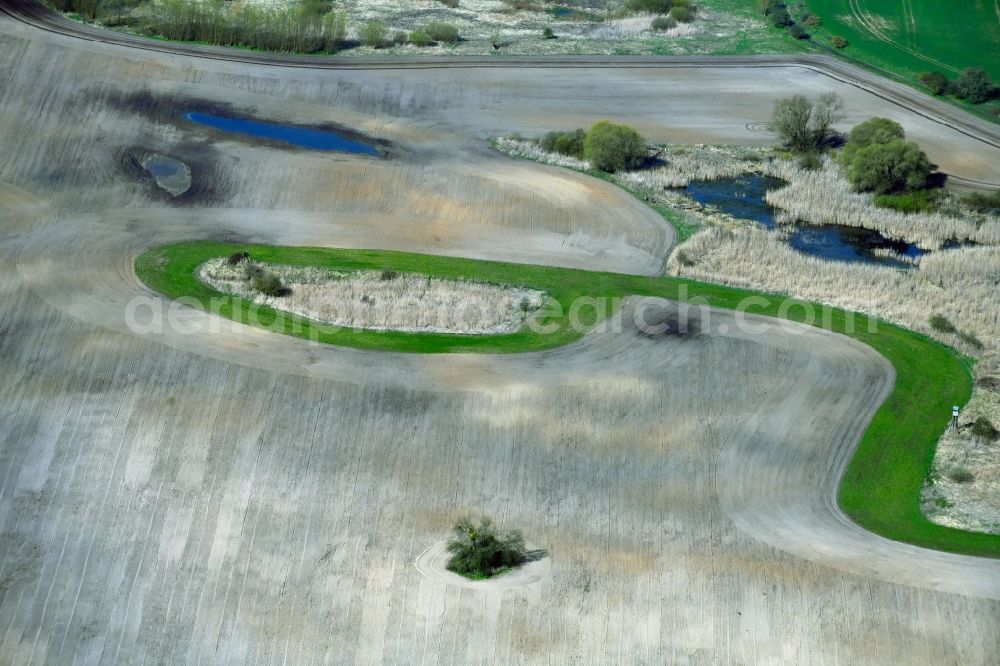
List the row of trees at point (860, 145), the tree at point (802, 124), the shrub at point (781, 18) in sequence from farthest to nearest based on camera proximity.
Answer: the shrub at point (781, 18) < the tree at point (802, 124) < the row of trees at point (860, 145)

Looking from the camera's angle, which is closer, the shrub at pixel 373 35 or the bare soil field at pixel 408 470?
the bare soil field at pixel 408 470

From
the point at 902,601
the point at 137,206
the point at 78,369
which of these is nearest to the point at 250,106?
the point at 137,206

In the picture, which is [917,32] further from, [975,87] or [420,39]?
[420,39]

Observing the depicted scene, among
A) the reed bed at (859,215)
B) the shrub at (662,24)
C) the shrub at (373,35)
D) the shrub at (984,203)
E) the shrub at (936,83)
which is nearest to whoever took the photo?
the reed bed at (859,215)

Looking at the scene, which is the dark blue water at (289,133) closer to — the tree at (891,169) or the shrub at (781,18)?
the tree at (891,169)

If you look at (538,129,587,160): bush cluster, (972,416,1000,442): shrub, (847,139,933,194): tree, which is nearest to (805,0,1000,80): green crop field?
(847,139,933,194): tree

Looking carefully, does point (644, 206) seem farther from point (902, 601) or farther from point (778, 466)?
point (902, 601)

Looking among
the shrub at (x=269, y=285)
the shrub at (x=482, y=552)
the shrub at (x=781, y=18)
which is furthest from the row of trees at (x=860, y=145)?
the shrub at (x=482, y=552)
